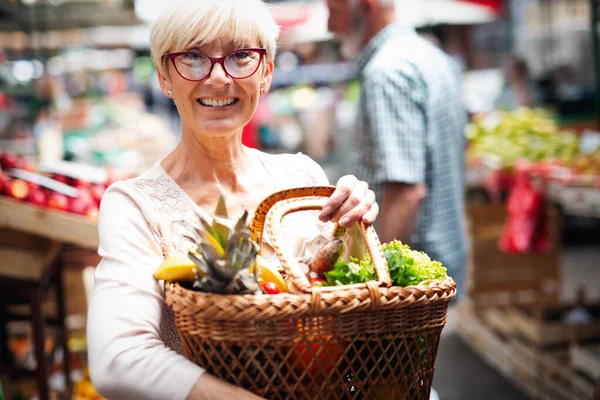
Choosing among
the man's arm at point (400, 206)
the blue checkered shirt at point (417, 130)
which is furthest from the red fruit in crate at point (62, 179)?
the man's arm at point (400, 206)

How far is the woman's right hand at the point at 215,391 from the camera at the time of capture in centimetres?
124

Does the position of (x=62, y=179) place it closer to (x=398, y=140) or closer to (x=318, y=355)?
(x=398, y=140)

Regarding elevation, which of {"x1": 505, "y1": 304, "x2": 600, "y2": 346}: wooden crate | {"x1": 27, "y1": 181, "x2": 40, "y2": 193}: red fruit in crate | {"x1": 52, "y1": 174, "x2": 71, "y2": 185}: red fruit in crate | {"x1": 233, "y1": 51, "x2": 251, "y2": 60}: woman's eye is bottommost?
{"x1": 505, "y1": 304, "x2": 600, "y2": 346}: wooden crate

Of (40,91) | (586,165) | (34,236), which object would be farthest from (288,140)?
(34,236)

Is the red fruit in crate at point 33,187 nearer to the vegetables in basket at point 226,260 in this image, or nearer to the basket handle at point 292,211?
the basket handle at point 292,211

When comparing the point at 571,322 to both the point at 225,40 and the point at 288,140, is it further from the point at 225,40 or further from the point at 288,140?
the point at 288,140

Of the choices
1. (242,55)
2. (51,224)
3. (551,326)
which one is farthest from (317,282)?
(551,326)

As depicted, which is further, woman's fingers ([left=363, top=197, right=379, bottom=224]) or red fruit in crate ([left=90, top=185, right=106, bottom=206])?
red fruit in crate ([left=90, top=185, right=106, bottom=206])

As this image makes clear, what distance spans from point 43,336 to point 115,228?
1.59 metres

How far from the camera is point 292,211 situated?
1.46 m

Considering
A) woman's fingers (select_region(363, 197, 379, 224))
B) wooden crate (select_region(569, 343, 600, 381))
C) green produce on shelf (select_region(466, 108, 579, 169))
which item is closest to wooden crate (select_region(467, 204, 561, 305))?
green produce on shelf (select_region(466, 108, 579, 169))

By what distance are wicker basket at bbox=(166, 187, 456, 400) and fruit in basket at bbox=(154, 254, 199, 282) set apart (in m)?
0.03

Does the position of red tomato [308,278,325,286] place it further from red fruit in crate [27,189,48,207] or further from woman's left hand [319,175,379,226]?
red fruit in crate [27,189,48,207]

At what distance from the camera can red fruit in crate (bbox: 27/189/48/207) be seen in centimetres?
300
